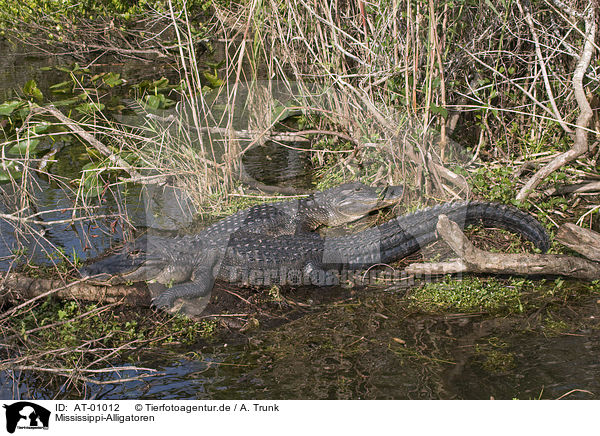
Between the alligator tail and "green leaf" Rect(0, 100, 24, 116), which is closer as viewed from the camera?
the alligator tail

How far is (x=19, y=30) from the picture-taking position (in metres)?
10.9

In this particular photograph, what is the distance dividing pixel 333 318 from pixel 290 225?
67.5 inches

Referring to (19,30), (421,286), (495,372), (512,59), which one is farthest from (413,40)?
(19,30)

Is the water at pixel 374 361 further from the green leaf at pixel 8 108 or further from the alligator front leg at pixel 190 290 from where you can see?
the green leaf at pixel 8 108

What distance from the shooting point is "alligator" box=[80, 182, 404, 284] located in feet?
14.1

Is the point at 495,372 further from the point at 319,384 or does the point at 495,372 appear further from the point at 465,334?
the point at 319,384

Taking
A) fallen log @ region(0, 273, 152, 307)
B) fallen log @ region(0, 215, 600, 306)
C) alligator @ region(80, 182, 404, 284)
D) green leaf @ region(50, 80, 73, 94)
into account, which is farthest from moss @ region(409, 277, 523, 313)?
green leaf @ region(50, 80, 73, 94)

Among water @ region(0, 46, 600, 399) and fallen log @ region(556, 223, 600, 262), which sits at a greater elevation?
fallen log @ region(556, 223, 600, 262)

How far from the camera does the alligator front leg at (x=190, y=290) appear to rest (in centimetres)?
406

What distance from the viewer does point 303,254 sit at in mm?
4590

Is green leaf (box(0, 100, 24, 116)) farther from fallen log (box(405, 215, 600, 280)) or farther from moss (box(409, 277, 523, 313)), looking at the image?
fallen log (box(405, 215, 600, 280))
